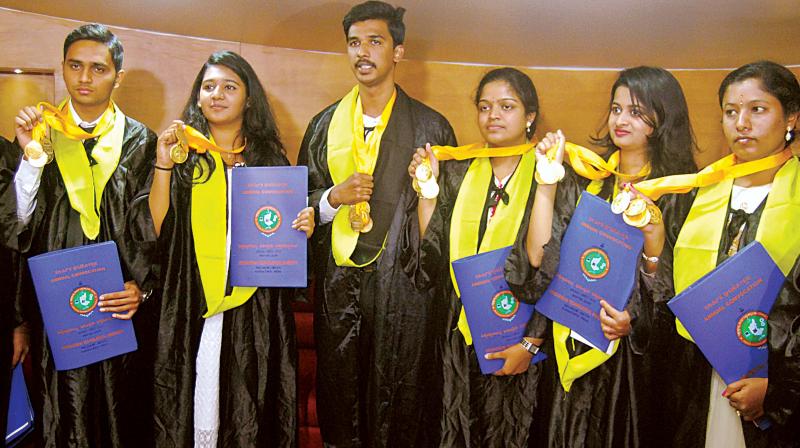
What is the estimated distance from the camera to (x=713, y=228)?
242 cm

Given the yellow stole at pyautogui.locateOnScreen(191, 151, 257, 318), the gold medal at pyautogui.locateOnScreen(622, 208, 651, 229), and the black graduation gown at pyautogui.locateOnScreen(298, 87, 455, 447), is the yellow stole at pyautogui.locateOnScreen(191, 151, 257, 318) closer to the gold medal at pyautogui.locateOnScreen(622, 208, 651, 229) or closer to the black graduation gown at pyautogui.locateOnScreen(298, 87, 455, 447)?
the black graduation gown at pyautogui.locateOnScreen(298, 87, 455, 447)

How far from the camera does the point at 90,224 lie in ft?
9.26

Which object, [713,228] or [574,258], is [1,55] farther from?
[713,228]

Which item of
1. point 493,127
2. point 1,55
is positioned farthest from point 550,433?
point 1,55

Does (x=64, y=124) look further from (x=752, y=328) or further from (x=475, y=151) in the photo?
(x=752, y=328)

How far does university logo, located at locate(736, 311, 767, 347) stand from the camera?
232 cm

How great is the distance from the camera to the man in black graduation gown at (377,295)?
2879 mm

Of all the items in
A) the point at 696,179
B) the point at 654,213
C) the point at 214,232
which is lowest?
the point at 214,232

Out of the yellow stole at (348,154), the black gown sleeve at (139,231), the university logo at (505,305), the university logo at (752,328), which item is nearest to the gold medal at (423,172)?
the yellow stole at (348,154)

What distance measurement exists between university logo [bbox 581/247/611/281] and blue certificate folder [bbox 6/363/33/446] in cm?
234

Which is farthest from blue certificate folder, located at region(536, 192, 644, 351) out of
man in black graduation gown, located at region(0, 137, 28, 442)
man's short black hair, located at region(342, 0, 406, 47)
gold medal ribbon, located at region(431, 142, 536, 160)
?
man in black graduation gown, located at region(0, 137, 28, 442)

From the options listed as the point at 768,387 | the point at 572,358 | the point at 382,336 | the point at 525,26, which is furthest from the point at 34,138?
the point at 768,387

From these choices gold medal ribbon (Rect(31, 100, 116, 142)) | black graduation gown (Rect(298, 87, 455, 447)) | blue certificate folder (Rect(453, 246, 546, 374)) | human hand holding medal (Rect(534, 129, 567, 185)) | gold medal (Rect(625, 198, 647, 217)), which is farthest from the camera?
black graduation gown (Rect(298, 87, 455, 447))

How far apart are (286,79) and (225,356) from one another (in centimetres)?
155
